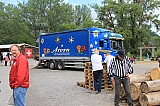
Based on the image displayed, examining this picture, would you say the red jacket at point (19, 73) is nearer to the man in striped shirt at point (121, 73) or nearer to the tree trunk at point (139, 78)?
the man in striped shirt at point (121, 73)

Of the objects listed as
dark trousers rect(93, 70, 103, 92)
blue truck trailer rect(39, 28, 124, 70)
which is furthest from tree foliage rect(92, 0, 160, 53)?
dark trousers rect(93, 70, 103, 92)

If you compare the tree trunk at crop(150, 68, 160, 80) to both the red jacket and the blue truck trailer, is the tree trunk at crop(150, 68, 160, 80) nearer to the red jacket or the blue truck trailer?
the red jacket

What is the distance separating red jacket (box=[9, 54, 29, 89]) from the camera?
18.2 feet

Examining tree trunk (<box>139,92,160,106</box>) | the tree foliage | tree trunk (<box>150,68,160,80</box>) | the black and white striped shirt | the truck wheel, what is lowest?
tree trunk (<box>139,92,160,106</box>)

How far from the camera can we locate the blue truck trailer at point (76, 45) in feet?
70.6

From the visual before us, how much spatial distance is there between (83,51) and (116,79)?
14404mm

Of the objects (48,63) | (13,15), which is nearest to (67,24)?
(13,15)

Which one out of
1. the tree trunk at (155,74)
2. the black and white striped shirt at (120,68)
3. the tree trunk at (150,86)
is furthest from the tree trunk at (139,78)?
the black and white striped shirt at (120,68)

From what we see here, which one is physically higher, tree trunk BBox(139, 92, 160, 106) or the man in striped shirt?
the man in striped shirt

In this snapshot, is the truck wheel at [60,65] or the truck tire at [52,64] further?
the truck tire at [52,64]

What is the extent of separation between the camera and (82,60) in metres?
22.1

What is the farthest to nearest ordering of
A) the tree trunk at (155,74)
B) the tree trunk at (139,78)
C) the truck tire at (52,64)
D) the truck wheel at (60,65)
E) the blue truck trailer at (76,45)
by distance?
the truck tire at (52,64) < the truck wheel at (60,65) < the blue truck trailer at (76,45) < the tree trunk at (139,78) < the tree trunk at (155,74)

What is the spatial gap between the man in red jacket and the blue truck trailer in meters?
15.7

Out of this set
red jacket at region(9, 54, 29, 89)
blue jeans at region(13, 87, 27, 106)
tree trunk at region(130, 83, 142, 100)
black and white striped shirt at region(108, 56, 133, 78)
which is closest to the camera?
red jacket at region(9, 54, 29, 89)
